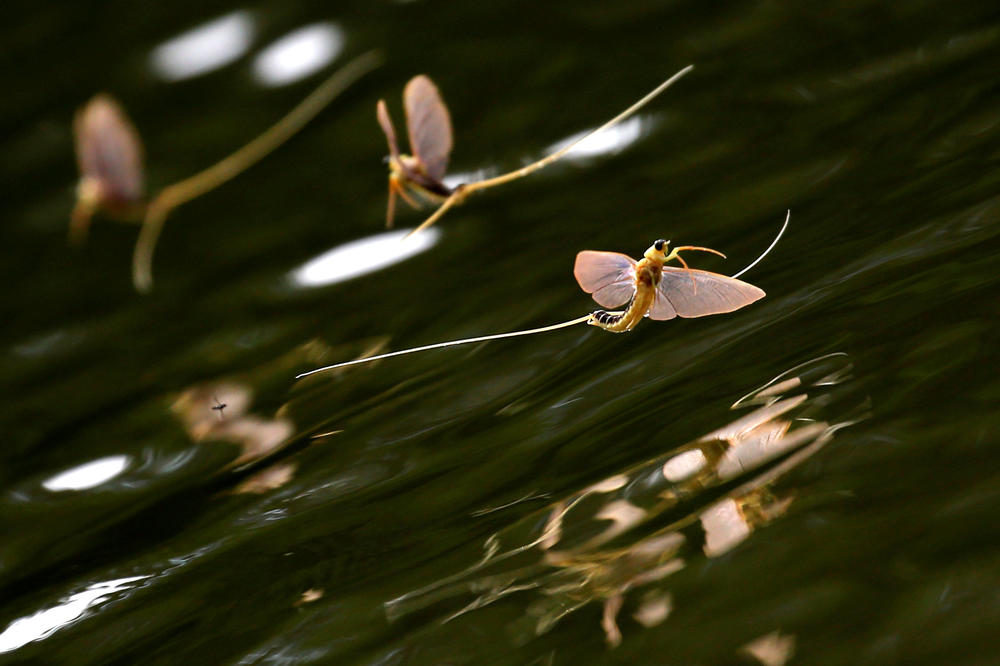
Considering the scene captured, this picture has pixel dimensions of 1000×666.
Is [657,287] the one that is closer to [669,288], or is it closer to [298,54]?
[669,288]


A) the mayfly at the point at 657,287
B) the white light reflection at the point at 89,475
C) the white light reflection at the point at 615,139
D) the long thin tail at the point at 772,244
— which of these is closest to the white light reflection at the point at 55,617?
the white light reflection at the point at 89,475

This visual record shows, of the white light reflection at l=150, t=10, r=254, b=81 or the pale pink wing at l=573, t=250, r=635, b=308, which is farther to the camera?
the white light reflection at l=150, t=10, r=254, b=81

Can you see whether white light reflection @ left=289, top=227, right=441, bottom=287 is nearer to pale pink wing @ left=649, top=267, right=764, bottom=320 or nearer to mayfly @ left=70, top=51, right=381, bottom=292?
mayfly @ left=70, top=51, right=381, bottom=292

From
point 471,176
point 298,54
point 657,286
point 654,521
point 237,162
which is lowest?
point 654,521

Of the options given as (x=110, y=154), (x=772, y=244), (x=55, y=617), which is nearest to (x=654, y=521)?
(x=772, y=244)

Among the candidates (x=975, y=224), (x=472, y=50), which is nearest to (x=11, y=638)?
(x=975, y=224)

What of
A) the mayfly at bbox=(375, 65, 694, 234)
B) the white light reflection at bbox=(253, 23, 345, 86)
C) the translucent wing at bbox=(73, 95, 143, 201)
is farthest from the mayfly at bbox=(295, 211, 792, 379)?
the white light reflection at bbox=(253, 23, 345, 86)

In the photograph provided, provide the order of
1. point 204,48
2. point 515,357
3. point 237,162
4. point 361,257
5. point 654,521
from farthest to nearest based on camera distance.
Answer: point 204,48 < point 237,162 < point 361,257 < point 515,357 < point 654,521
